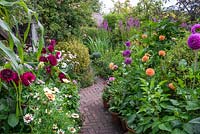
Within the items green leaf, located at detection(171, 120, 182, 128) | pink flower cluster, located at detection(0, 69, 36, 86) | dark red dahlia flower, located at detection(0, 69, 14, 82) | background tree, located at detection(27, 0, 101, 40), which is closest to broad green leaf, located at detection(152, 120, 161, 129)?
green leaf, located at detection(171, 120, 182, 128)

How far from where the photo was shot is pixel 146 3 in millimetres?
8266

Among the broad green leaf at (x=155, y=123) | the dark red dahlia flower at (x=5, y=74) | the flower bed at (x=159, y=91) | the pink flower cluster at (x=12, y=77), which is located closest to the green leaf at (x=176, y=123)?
the flower bed at (x=159, y=91)

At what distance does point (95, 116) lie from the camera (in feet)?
12.3

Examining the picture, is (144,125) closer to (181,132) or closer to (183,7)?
(181,132)

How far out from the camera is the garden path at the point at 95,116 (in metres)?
3.32

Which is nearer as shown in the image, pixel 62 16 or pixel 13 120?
pixel 13 120

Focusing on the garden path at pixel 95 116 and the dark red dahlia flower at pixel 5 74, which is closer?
the dark red dahlia flower at pixel 5 74

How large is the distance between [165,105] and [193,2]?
452 cm

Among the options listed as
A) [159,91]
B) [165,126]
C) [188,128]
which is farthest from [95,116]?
[188,128]

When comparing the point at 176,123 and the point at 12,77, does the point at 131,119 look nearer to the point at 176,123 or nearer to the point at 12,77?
the point at 176,123

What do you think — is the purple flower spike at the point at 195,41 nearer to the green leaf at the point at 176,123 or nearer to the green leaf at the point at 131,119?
the green leaf at the point at 176,123

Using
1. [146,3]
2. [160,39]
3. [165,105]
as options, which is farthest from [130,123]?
[146,3]

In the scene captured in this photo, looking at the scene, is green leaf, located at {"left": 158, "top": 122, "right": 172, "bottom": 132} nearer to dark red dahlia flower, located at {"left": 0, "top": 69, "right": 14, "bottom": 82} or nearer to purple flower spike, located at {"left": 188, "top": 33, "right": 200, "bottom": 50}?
purple flower spike, located at {"left": 188, "top": 33, "right": 200, "bottom": 50}

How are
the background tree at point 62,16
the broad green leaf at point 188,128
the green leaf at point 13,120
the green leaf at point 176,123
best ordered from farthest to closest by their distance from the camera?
the background tree at point 62,16 → the green leaf at point 13,120 → the green leaf at point 176,123 → the broad green leaf at point 188,128
